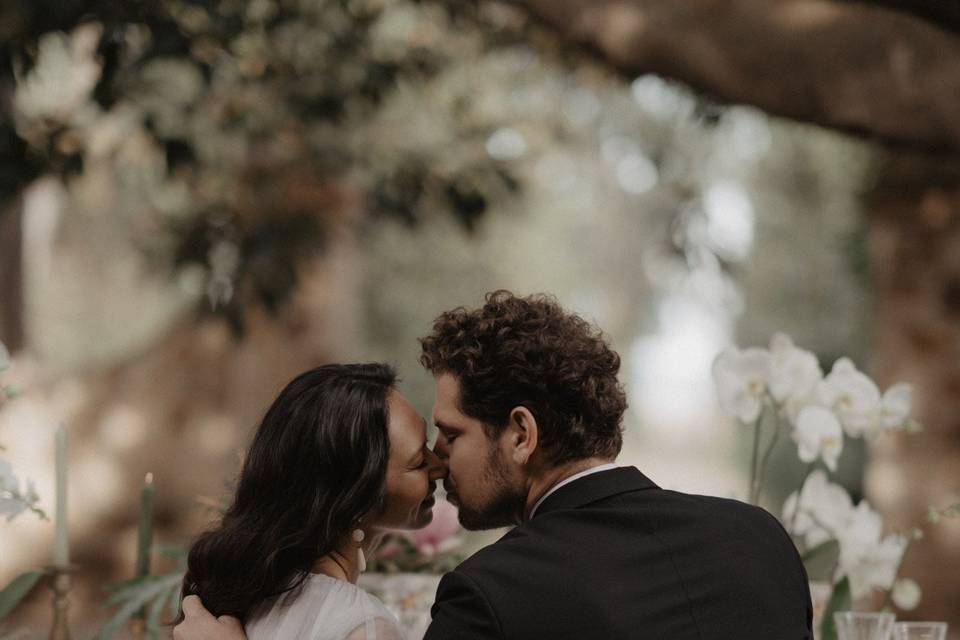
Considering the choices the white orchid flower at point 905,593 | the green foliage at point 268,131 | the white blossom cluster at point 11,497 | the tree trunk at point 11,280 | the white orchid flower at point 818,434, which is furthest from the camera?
the tree trunk at point 11,280

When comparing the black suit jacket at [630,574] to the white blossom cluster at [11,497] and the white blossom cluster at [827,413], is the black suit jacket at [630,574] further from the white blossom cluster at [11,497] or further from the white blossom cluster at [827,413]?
the white blossom cluster at [11,497]

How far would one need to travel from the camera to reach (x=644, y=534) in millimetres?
1708

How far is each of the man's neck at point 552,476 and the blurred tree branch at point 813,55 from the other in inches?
84.1

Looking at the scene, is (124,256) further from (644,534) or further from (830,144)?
(644,534)

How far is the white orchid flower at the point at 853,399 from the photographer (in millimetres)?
2297

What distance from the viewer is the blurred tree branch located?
3.63m

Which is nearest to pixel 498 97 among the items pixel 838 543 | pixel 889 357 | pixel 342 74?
pixel 342 74

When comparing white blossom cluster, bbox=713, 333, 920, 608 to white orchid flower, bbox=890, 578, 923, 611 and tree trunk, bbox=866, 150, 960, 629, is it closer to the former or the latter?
white orchid flower, bbox=890, 578, 923, 611

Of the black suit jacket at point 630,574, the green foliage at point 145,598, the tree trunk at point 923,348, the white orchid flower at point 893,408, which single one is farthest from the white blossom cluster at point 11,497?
the tree trunk at point 923,348

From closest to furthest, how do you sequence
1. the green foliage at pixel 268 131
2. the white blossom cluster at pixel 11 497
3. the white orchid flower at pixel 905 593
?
the white blossom cluster at pixel 11 497
the white orchid flower at pixel 905 593
the green foliage at pixel 268 131

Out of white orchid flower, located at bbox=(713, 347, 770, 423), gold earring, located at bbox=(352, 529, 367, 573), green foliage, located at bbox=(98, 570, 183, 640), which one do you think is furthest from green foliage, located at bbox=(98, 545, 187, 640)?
white orchid flower, located at bbox=(713, 347, 770, 423)

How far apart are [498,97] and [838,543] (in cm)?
738

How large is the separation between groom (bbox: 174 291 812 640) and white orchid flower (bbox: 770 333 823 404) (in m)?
0.43

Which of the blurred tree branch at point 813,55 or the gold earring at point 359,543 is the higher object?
the blurred tree branch at point 813,55
